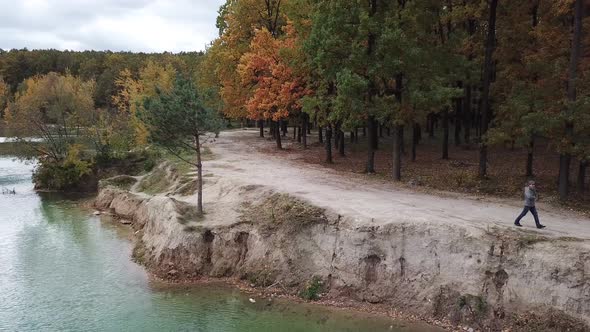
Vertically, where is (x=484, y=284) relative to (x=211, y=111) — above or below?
below

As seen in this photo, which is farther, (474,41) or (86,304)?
(474,41)

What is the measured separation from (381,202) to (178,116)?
11212mm

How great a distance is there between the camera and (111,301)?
21.0 m

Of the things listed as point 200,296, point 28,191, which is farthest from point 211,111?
point 28,191

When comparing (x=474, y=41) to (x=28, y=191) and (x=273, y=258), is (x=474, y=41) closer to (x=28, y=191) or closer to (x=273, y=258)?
(x=273, y=258)

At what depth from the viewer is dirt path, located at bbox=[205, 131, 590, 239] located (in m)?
20.4

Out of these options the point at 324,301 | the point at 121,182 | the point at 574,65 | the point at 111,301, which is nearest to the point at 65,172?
the point at 121,182

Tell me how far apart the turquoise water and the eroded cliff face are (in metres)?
1.43

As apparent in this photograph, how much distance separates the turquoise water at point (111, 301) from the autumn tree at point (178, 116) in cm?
564

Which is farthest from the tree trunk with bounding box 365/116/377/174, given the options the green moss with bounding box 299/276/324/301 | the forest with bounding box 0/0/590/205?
the green moss with bounding box 299/276/324/301

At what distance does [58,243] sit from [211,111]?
43.0 feet

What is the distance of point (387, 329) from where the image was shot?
714 inches

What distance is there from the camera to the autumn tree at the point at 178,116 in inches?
981

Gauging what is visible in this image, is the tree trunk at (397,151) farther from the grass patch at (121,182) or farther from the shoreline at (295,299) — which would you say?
the grass patch at (121,182)
